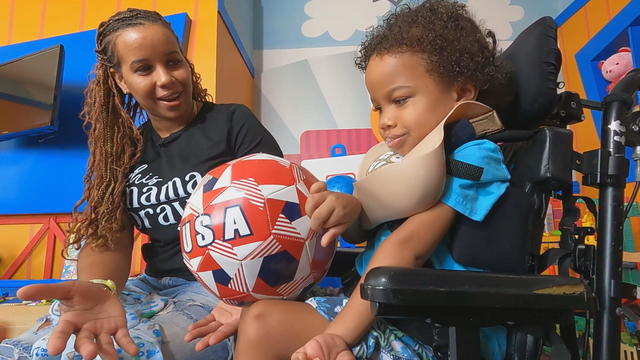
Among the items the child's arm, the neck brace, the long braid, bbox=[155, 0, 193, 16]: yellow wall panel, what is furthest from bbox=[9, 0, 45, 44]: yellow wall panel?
the child's arm

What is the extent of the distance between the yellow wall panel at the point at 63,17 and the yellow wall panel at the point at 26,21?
68mm

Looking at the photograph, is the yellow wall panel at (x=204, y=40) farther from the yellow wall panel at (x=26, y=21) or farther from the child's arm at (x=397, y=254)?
the child's arm at (x=397, y=254)

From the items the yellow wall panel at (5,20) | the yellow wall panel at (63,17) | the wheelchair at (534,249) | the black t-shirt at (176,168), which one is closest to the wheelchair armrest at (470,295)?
the wheelchair at (534,249)

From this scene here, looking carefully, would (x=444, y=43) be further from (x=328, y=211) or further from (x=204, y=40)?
(x=204, y=40)

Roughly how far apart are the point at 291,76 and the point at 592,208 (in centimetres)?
254

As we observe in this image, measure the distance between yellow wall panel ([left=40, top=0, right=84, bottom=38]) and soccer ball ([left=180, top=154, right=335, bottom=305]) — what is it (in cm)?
245

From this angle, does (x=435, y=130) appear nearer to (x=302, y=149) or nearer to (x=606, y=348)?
(x=606, y=348)

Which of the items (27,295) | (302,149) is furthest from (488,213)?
(302,149)

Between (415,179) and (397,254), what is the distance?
0.15 m

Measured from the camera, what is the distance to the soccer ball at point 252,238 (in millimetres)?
859

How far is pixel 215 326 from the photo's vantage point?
97cm

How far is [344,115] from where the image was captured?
127 inches

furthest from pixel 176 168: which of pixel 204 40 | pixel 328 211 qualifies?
→ pixel 204 40

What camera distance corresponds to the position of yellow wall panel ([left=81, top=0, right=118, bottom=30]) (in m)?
2.73
